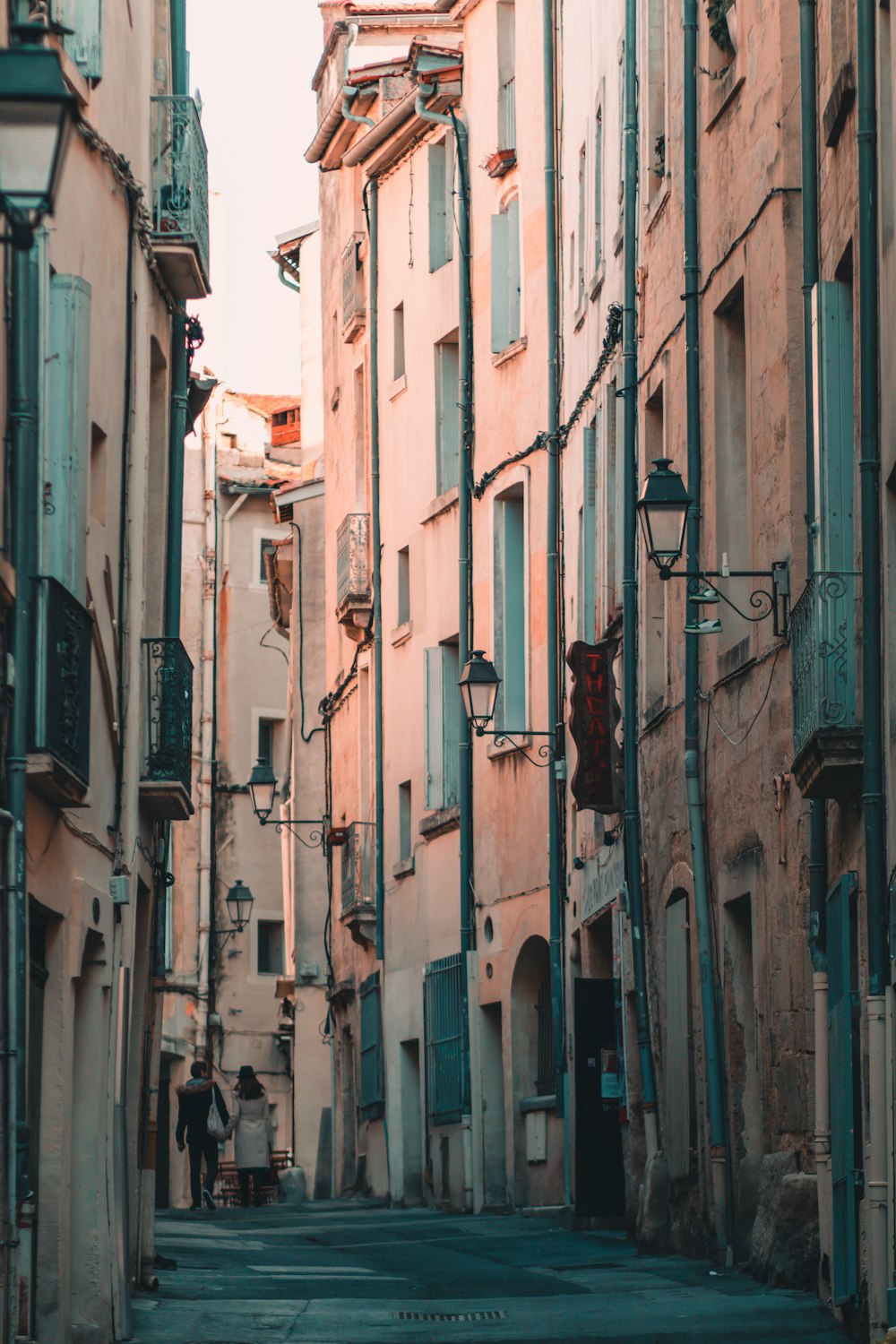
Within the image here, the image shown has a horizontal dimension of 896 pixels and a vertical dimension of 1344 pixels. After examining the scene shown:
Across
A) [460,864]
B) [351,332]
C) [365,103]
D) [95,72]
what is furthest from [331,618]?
[95,72]

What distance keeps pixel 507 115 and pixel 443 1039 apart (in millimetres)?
9405

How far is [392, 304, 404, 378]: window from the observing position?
30078mm

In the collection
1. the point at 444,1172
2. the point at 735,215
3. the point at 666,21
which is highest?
the point at 666,21

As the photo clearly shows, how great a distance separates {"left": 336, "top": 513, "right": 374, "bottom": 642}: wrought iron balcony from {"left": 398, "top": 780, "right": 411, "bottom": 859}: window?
2544 millimetres

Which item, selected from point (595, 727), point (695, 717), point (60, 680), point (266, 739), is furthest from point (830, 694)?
point (266, 739)

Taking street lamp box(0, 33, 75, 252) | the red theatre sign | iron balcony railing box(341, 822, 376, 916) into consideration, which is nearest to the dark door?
the red theatre sign

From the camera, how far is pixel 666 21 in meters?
18.4

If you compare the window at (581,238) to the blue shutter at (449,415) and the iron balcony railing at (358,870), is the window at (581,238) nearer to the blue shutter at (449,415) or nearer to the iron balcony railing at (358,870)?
the blue shutter at (449,415)

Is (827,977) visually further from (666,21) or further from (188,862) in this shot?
(188,862)

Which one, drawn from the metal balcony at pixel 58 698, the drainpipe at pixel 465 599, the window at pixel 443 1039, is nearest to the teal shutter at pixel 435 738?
the drainpipe at pixel 465 599

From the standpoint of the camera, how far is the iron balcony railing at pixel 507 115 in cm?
2633

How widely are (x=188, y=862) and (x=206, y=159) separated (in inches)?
1027

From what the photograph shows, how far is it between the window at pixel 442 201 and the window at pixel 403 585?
10.8 ft

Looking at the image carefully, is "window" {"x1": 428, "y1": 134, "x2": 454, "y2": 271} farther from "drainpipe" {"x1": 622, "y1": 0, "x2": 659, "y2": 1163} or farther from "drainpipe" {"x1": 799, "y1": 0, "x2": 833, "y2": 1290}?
"drainpipe" {"x1": 799, "y1": 0, "x2": 833, "y2": 1290}
